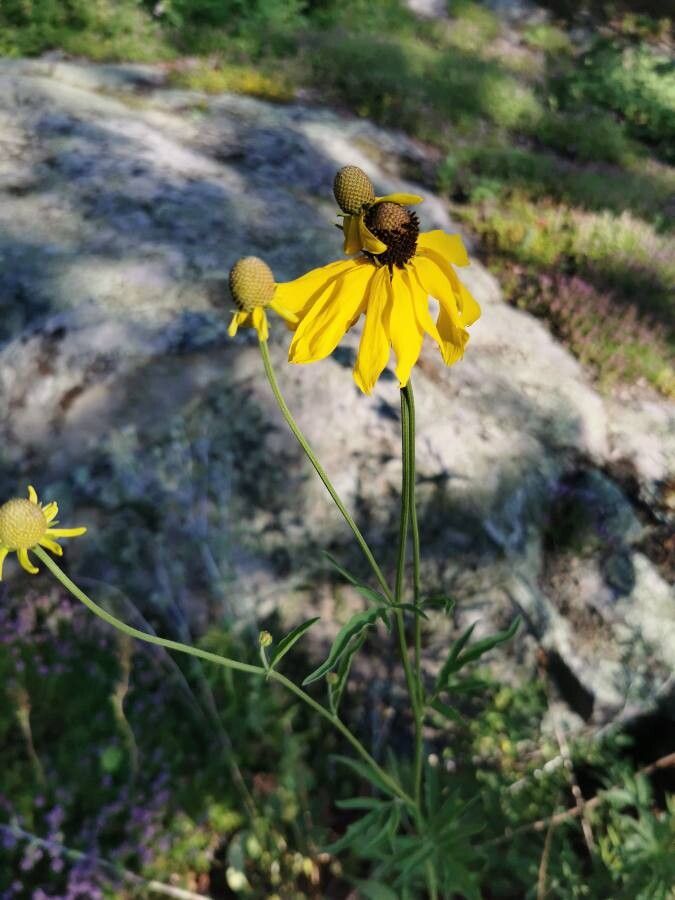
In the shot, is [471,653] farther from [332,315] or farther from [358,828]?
[332,315]

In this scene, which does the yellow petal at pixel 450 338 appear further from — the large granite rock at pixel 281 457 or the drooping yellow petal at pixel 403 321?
the large granite rock at pixel 281 457

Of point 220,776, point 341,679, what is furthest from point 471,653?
point 220,776

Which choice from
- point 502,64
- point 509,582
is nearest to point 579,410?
point 509,582

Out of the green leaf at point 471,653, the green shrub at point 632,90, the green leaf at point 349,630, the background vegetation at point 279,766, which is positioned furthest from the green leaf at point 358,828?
the green shrub at point 632,90

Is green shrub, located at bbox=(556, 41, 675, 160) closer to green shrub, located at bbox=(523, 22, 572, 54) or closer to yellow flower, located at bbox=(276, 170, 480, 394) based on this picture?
green shrub, located at bbox=(523, 22, 572, 54)

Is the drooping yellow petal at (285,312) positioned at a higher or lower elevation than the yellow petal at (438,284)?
lower

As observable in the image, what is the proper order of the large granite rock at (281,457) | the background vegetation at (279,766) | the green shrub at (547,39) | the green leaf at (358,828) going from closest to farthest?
the green leaf at (358,828), the background vegetation at (279,766), the large granite rock at (281,457), the green shrub at (547,39)

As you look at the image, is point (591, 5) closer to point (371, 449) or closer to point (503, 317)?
point (503, 317)
